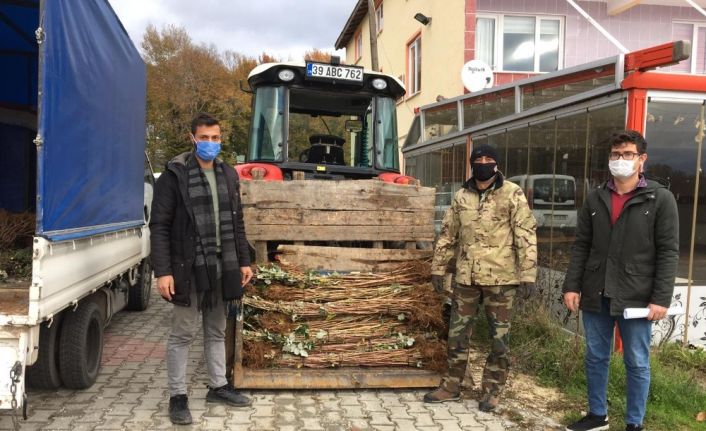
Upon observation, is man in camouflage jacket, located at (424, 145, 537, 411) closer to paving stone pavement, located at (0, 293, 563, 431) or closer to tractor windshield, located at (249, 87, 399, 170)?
paving stone pavement, located at (0, 293, 563, 431)

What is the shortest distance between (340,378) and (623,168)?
2.50 metres

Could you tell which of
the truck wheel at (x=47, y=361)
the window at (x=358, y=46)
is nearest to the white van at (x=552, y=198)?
the truck wheel at (x=47, y=361)

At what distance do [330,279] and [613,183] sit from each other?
2.16 meters

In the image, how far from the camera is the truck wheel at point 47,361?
3869mm

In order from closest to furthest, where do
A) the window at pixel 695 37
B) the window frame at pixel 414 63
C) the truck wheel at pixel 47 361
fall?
the truck wheel at pixel 47 361 < the window at pixel 695 37 < the window frame at pixel 414 63

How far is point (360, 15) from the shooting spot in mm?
24109

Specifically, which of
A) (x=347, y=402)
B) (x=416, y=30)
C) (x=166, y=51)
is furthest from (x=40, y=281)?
(x=166, y=51)

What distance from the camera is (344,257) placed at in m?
4.54

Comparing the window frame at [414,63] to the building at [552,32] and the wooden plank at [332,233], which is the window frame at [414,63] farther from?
the wooden plank at [332,233]

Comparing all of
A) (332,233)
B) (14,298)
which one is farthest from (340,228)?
(14,298)

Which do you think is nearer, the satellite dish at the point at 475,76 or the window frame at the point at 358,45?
the satellite dish at the point at 475,76

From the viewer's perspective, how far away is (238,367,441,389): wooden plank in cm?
417

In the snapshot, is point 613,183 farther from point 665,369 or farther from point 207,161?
point 207,161

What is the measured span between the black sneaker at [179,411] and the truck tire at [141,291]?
3.43 meters
